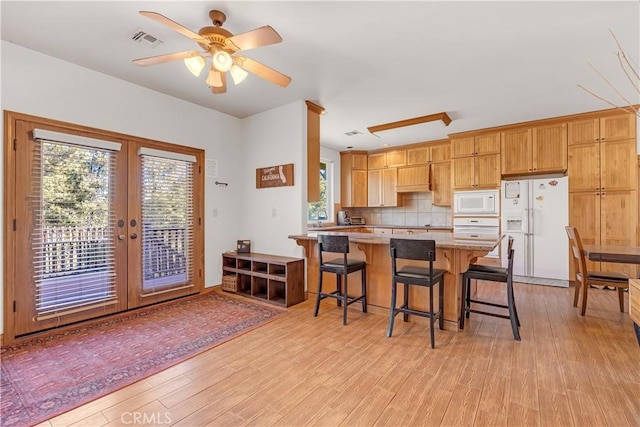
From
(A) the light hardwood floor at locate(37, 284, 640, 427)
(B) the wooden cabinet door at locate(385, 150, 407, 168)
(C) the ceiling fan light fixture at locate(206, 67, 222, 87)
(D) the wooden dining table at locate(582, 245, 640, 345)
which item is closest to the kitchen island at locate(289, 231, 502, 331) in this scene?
(A) the light hardwood floor at locate(37, 284, 640, 427)

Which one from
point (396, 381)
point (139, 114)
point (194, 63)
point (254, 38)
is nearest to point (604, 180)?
point (396, 381)

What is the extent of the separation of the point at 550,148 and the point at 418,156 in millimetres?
2188

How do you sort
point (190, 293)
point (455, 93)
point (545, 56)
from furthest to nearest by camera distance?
point (190, 293)
point (455, 93)
point (545, 56)

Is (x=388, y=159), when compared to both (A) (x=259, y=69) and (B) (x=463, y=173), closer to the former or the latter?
(B) (x=463, y=173)

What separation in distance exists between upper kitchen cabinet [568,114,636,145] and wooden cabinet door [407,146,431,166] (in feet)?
7.37

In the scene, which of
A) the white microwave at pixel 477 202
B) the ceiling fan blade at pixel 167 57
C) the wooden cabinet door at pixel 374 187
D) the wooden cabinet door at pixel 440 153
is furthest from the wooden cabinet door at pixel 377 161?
the ceiling fan blade at pixel 167 57

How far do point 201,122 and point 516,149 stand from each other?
16.1 feet

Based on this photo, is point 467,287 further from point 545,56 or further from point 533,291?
point 545,56

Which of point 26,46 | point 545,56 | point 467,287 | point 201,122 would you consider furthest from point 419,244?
Result: point 26,46

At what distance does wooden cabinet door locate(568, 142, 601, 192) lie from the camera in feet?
14.2

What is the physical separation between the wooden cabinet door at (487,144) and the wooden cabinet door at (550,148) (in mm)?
507

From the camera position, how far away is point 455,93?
145 inches

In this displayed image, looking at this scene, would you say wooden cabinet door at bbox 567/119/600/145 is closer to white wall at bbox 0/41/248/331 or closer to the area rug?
white wall at bbox 0/41/248/331

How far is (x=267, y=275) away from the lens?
12.3 feet
